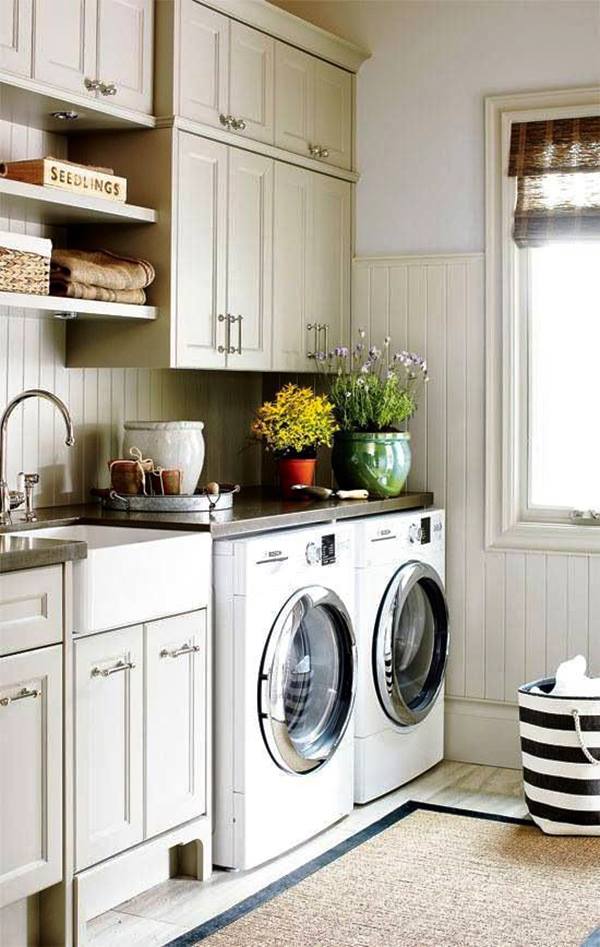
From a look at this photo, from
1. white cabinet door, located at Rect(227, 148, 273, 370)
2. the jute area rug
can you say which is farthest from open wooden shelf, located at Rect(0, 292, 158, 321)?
the jute area rug

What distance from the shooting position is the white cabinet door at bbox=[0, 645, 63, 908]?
2.72 meters

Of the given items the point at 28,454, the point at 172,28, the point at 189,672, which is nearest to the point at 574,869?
the point at 189,672

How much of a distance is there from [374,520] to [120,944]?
1602mm

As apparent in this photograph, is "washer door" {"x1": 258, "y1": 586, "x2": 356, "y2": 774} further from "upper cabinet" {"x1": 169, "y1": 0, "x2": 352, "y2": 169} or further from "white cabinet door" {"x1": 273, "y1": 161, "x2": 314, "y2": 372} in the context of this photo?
"upper cabinet" {"x1": 169, "y1": 0, "x2": 352, "y2": 169}

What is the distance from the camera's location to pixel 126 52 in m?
3.59

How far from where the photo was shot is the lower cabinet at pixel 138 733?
293cm

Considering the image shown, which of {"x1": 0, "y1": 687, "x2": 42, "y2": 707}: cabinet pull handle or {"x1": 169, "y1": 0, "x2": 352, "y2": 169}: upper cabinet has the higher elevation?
{"x1": 169, "y1": 0, "x2": 352, "y2": 169}: upper cabinet

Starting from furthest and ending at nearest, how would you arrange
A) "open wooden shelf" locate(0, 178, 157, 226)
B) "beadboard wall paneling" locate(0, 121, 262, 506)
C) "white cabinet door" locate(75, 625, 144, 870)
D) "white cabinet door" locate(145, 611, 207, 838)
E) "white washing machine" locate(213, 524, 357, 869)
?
1. "beadboard wall paneling" locate(0, 121, 262, 506)
2. "white washing machine" locate(213, 524, 357, 869)
3. "open wooden shelf" locate(0, 178, 157, 226)
4. "white cabinet door" locate(145, 611, 207, 838)
5. "white cabinet door" locate(75, 625, 144, 870)

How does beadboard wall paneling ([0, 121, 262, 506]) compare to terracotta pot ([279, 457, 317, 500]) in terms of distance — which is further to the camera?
terracotta pot ([279, 457, 317, 500])

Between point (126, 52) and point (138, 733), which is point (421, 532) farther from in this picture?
point (126, 52)

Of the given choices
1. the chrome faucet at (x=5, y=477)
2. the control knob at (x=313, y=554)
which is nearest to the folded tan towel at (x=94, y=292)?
the chrome faucet at (x=5, y=477)

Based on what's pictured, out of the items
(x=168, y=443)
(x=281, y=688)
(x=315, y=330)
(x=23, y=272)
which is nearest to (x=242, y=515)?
(x=168, y=443)

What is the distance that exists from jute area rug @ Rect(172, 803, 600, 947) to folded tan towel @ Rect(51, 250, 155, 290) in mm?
1741

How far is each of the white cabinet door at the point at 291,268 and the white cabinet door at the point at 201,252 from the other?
341 millimetres
